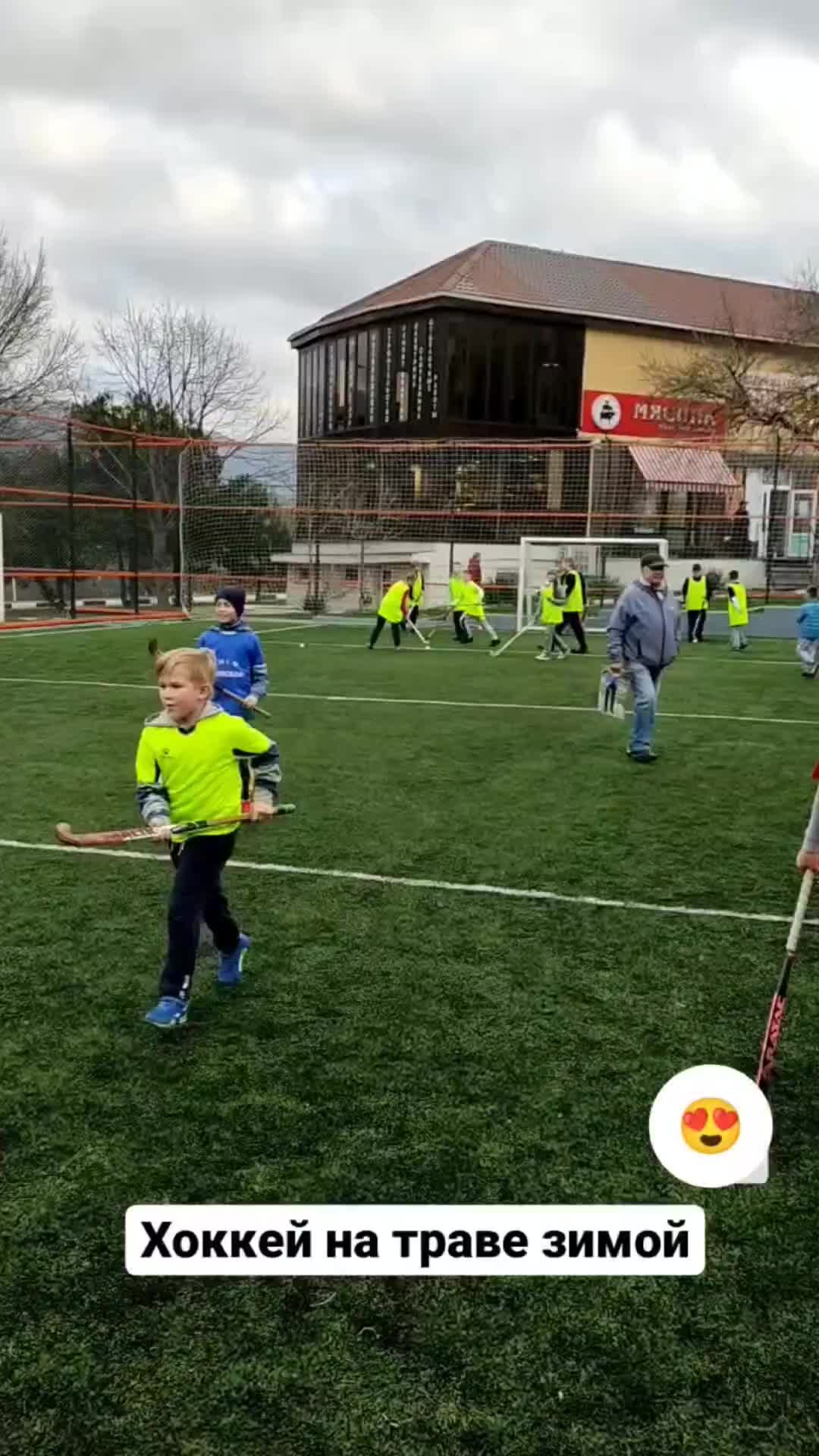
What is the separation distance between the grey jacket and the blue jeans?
12 cm

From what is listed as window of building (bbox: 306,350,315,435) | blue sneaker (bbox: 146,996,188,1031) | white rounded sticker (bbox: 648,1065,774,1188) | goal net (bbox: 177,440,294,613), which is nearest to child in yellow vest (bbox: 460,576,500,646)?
goal net (bbox: 177,440,294,613)

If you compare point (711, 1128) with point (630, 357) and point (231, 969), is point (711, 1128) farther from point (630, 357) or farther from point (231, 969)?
point (630, 357)

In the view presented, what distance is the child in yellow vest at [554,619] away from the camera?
826 inches

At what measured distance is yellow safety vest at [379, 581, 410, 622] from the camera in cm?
2278

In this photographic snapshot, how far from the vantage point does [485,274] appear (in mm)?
47406

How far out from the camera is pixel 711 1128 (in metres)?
3.37

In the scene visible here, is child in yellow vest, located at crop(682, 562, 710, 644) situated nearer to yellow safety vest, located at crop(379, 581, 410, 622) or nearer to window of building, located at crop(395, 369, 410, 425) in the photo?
yellow safety vest, located at crop(379, 581, 410, 622)

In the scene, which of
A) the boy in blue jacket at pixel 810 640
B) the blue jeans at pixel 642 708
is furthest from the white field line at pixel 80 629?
the blue jeans at pixel 642 708

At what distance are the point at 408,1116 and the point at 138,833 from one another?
1467 mm

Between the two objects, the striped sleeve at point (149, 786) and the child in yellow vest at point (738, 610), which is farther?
the child in yellow vest at point (738, 610)

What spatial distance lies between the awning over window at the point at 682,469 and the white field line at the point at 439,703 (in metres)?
22.7

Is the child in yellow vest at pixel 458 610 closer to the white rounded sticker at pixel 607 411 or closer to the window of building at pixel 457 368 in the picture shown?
the window of building at pixel 457 368

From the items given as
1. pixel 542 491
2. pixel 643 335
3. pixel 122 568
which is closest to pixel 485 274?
pixel 643 335

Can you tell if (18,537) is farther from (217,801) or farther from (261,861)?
(217,801)
